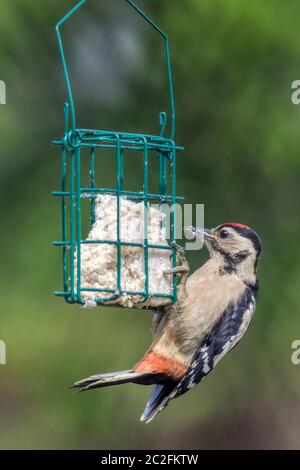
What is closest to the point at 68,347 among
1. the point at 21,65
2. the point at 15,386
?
the point at 15,386

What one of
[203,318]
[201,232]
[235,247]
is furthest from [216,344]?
[201,232]

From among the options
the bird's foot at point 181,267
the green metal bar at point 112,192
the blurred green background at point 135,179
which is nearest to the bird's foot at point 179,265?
the bird's foot at point 181,267

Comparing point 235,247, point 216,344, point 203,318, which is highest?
point 235,247

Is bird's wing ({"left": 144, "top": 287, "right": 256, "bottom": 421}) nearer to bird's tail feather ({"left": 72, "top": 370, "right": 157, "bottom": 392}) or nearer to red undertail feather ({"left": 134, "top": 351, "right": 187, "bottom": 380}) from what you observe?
red undertail feather ({"left": 134, "top": 351, "right": 187, "bottom": 380})

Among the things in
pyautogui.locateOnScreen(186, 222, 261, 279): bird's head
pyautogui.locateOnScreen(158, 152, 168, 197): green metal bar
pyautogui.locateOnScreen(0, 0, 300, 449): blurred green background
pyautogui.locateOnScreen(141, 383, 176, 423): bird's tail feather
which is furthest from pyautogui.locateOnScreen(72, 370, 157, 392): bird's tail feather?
pyautogui.locateOnScreen(0, 0, 300, 449): blurred green background

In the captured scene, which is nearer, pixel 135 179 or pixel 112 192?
pixel 112 192

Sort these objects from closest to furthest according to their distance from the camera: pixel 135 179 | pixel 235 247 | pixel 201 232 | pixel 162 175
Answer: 1. pixel 162 175
2. pixel 235 247
3. pixel 201 232
4. pixel 135 179

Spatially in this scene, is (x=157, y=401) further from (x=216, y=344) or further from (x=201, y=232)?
(x=201, y=232)

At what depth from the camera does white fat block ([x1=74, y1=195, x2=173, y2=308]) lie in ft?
23.2

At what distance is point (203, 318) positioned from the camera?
7715mm

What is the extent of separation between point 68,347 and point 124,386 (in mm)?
642

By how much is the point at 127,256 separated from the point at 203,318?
78 cm

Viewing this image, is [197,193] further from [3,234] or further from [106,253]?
[106,253]


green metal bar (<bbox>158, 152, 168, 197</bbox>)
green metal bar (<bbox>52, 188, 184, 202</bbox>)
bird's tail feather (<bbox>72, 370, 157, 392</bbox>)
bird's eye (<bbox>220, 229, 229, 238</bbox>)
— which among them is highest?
green metal bar (<bbox>158, 152, 168, 197</bbox>)
